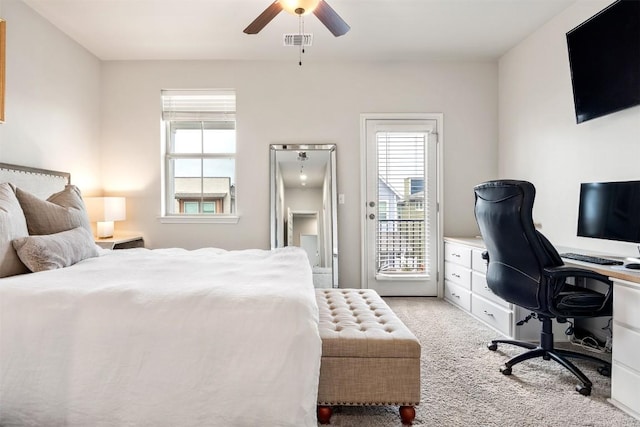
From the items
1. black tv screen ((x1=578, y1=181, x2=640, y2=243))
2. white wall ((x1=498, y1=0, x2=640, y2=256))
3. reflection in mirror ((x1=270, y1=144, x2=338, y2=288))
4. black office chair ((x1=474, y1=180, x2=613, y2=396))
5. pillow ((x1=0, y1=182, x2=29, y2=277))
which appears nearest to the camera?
pillow ((x1=0, y1=182, x2=29, y2=277))

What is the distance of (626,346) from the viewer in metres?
1.81

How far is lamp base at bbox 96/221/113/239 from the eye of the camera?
3.62 metres

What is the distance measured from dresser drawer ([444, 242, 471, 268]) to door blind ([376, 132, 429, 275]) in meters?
0.24

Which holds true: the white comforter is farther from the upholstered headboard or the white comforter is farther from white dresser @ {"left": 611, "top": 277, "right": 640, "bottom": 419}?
the upholstered headboard

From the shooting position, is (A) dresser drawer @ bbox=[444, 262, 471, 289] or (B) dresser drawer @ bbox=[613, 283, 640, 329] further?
(A) dresser drawer @ bbox=[444, 262, 471, 289]

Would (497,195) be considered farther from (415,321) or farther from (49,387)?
(49,387)

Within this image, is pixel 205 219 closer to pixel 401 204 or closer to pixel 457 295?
pixel 401 204

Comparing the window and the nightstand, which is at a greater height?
the window

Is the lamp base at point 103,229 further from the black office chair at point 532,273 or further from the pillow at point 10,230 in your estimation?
the black office chair at point 532,273

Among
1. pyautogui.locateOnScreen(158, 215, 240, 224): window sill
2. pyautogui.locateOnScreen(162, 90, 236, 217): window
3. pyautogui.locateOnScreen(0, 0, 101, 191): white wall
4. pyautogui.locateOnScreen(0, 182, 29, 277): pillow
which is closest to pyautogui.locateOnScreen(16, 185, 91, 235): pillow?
pyautogui.locateOnScreen(0, 182, 29, 277): pillow

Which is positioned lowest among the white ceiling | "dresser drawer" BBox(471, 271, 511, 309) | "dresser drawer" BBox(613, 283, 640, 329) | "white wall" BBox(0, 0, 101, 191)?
"dresser drawer" BBox(471, 271, 511, 309)

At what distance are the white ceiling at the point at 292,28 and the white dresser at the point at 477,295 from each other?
204cm

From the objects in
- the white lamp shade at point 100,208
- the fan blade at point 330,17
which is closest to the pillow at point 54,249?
the white lamp shade at point 100,208

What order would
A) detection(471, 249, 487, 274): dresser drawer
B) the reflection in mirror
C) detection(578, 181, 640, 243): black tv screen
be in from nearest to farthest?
detection(578, 181, 640, 243): black tv screen, detection(471, 249, 487, 274): dresser drawer, the reflection in mirror
